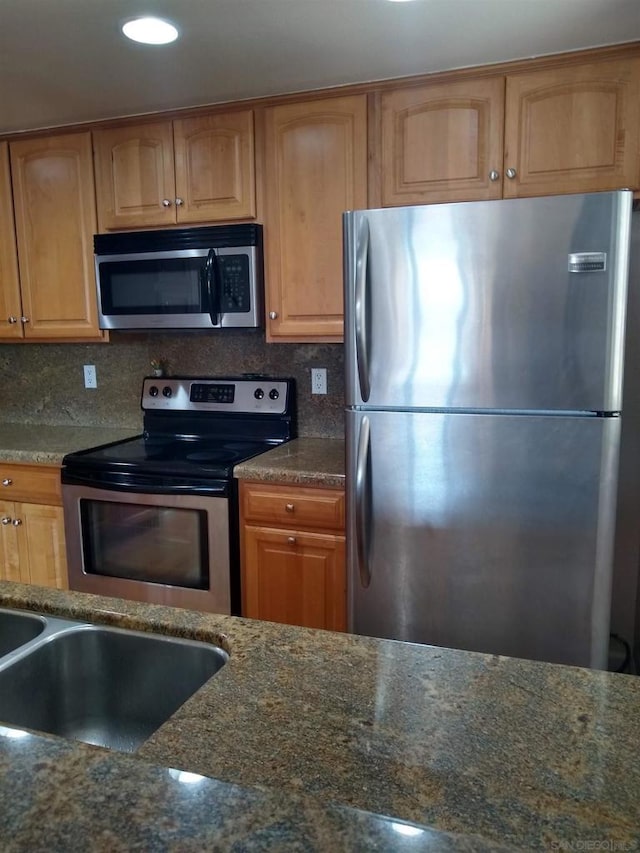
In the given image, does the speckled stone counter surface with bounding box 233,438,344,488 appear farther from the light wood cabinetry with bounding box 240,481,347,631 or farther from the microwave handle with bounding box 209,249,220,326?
the microwave handle with bounding box 209,249,220,326

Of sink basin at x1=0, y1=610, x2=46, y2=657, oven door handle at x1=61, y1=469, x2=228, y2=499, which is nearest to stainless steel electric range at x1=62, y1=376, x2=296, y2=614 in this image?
oven door handle at x1=61, y1=469, x2=228, y2=499

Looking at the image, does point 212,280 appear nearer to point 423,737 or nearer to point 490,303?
point 490,303

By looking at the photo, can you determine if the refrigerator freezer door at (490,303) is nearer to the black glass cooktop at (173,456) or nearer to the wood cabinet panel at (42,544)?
the black glass cooktop at (173,456)

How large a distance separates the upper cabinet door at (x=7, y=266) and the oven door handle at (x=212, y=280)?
1050 millimetres

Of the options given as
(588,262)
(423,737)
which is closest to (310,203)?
(588,262)

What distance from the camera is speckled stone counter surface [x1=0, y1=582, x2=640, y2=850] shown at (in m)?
0.63

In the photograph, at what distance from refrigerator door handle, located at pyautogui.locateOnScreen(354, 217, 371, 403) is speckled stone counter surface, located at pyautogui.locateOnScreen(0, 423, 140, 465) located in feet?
4.59

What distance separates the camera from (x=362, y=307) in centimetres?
184

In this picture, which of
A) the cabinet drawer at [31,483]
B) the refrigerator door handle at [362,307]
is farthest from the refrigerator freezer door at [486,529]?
the cabinet drawer at [31,483]

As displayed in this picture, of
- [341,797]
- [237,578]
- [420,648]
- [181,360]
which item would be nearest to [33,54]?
[181,360]

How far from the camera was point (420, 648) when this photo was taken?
38.7 inches

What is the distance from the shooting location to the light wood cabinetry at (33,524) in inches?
104

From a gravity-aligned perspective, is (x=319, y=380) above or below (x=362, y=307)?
below

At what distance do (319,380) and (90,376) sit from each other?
1.26m
